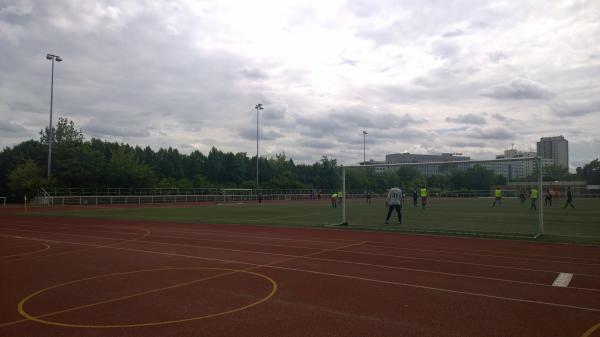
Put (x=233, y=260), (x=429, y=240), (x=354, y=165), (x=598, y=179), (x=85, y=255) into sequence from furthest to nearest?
(x=598, y=179) < (x=354, y=165) < (x=429, y=240) < (x=85, y=255) < (x=233, y=260)

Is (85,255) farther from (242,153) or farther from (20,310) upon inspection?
(242,153)

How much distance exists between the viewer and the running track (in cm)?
577

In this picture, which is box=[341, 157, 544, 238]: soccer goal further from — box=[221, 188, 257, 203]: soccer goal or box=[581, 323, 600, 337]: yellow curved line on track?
box=[581, 323, 600, 337]: yellow curved line on track

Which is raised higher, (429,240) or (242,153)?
(242,153)

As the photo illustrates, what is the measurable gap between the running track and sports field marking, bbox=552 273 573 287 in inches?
4.3

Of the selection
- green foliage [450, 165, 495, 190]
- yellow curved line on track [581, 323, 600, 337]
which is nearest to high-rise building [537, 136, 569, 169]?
green foliage [450, 165, 495, 190]

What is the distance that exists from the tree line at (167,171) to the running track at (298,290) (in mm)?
15444

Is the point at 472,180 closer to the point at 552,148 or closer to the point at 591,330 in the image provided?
the point at 552,148

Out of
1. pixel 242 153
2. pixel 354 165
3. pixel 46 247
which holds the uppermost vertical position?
pixel 242 153

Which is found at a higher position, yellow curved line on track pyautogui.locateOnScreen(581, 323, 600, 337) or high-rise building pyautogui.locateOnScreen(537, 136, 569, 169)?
high-rise building pyautogui.locateOnScreen(537, 136, 569, 169)

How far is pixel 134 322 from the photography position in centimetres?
589

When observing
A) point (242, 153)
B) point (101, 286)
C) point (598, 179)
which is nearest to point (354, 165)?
point (101, 286)

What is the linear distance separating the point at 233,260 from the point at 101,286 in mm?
3538

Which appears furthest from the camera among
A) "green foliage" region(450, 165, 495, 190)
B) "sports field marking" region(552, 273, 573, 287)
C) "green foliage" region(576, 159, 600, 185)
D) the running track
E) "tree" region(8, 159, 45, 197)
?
"green foliage" region(576, 159, 600, 185)
